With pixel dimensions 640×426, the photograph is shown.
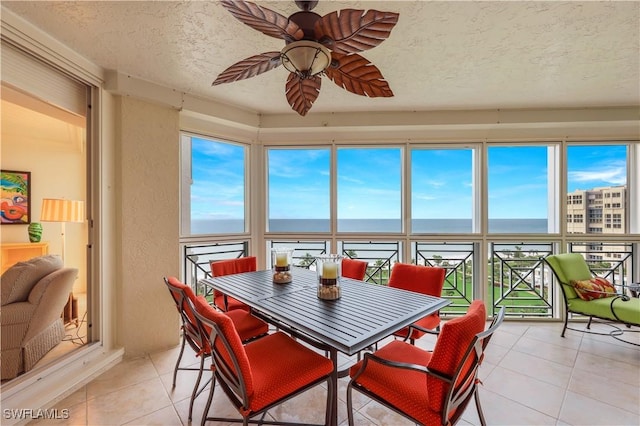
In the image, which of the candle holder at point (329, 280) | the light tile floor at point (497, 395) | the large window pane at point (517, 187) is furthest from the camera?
the large window pane at point (517, 187)

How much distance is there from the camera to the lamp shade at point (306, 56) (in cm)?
129

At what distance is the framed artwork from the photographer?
347cm

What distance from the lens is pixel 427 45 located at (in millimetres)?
1992

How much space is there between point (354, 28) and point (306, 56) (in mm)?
250

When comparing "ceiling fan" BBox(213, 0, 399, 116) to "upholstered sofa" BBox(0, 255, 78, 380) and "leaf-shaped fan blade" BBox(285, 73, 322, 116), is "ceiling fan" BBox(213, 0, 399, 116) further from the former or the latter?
"upholstered sofa" BBox(0, 255, 78, 380)

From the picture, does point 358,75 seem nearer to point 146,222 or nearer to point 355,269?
point 355,269

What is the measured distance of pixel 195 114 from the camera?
2939mm

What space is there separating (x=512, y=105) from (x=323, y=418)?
3631mm

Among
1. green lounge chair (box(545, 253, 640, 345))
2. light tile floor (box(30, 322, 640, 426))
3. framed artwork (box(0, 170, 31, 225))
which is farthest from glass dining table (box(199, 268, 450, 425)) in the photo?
framed artwork (box(0, 170, 31, 225))

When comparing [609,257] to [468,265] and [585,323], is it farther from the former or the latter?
[468,265]

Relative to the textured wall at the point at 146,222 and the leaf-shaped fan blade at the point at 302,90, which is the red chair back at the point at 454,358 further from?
the textured wall at the point at 146,222

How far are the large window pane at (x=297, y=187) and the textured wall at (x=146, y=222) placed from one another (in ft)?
4.16

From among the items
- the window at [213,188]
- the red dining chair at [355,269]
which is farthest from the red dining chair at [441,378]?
the window at [213,188]

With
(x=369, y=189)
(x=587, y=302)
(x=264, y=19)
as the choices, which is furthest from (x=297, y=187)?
(x=587, y=302)
